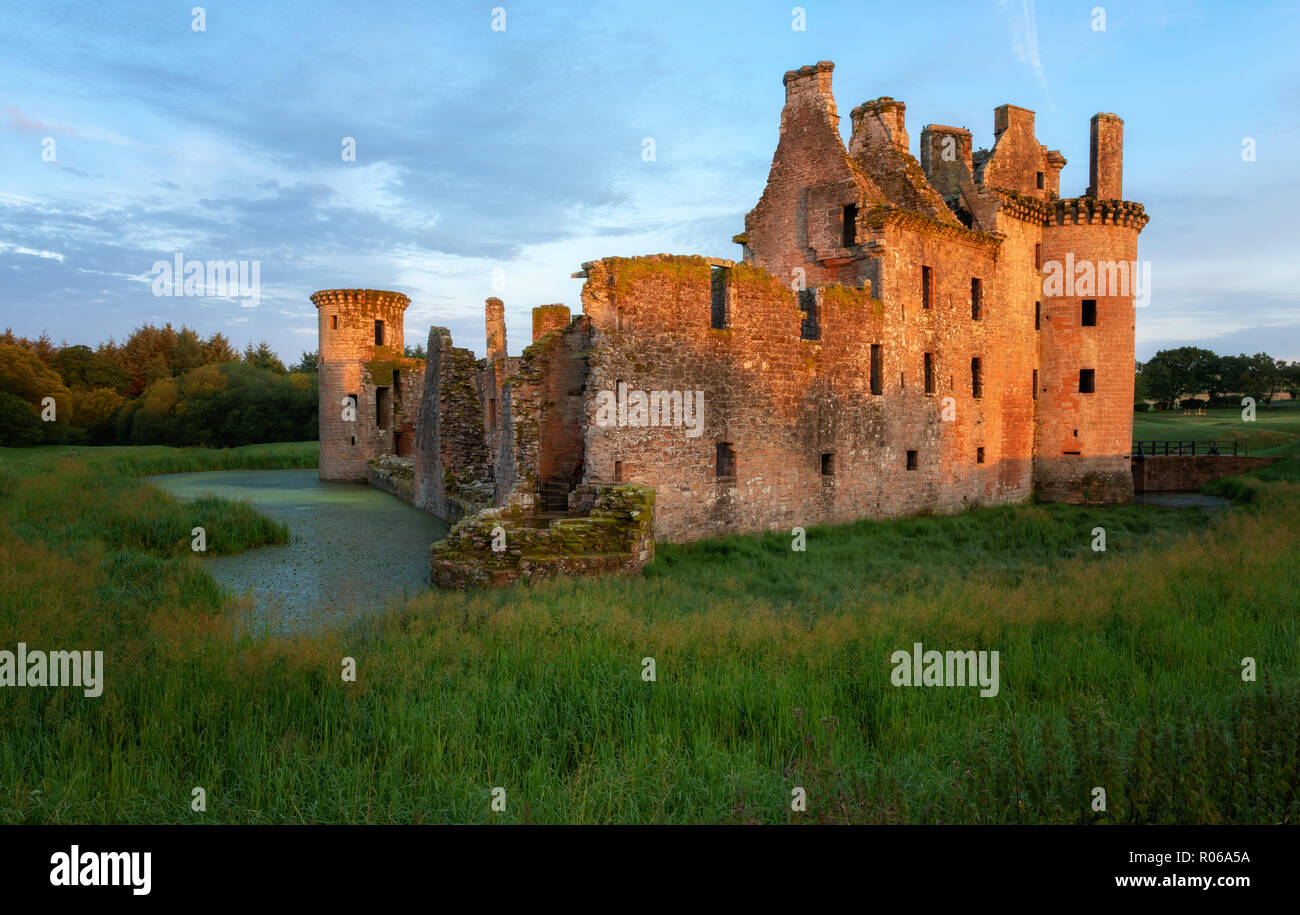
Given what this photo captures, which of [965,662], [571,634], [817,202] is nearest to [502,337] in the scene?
[817,202]

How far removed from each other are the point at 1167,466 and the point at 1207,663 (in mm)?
29801

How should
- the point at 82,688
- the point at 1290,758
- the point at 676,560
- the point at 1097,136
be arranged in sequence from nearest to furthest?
1. the point at 1290,758
2. the point at 82,688
3. the point at 676,560
4. the point at 1097,136

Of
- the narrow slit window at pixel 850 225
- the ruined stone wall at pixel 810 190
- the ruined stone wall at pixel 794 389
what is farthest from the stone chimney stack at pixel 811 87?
the ruined stone wall at pixel 794 389

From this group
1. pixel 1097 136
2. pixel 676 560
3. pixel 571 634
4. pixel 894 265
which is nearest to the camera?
pixel 571 634

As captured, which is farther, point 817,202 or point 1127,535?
point 817,202

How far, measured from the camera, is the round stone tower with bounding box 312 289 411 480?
3453cm

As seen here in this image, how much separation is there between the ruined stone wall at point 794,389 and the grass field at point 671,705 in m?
4.86

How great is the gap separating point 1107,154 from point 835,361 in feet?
54.4

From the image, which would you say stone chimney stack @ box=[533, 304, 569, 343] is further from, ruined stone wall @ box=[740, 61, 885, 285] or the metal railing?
the metal railing

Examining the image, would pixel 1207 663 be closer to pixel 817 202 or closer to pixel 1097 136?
pixel 817 202

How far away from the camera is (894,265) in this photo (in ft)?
65.7

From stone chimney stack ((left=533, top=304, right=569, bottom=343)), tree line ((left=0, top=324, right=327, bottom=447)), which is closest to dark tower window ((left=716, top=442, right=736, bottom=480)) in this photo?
stone chimney stack ((left=533, top=304, right=569, bottom=343))

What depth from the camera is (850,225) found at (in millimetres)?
20469

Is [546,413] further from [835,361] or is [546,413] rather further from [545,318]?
[835,361]
